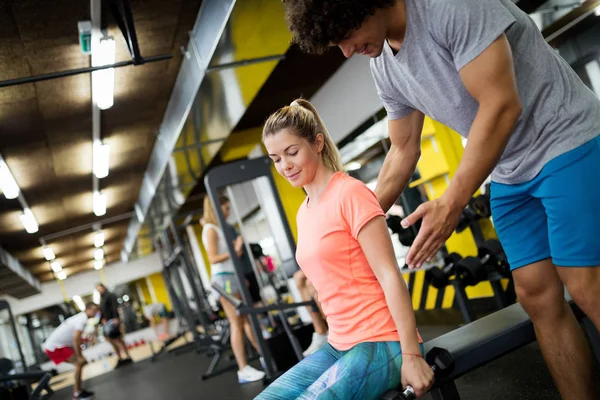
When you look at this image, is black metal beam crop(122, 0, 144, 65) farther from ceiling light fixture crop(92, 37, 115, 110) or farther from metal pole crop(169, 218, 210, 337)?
metal pole crop(169, 218, 210, 337)

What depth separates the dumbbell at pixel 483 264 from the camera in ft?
11.0

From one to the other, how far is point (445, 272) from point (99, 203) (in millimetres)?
8956

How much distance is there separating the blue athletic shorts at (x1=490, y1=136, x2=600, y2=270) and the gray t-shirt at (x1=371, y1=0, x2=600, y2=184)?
0.08ft

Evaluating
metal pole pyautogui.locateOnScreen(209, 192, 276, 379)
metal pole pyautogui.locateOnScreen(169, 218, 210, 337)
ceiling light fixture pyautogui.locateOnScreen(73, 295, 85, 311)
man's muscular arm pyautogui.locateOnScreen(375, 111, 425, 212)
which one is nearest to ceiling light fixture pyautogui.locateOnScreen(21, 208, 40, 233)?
metal pole pyautogui.locateOnScreen(169, 218, 210, 337)

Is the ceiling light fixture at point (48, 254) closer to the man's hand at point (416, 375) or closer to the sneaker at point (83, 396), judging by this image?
the sneaker at point (83, 396)

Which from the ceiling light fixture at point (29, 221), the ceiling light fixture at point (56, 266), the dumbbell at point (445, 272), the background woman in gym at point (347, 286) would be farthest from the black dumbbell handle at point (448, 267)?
the ceiling light fixture at point (56, 266)

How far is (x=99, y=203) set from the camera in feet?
36.6

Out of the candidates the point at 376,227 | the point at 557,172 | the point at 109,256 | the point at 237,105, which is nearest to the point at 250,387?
the point at 237,105

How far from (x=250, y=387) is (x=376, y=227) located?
3.16 metres

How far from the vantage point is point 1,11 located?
4066 mm

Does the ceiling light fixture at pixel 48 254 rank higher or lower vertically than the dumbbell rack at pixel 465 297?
higher

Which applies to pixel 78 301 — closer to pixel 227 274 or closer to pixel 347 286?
pixel 227 274

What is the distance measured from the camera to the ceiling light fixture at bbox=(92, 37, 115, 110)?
4.53 metres

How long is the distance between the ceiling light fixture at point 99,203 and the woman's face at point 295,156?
30.8 feet
